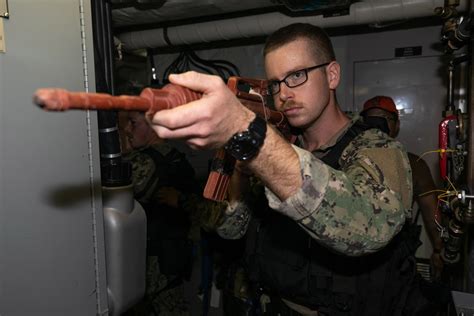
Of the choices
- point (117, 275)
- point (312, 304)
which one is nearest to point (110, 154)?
point (117, 275)

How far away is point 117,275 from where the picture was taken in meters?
1.09

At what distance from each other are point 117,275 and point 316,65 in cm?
100

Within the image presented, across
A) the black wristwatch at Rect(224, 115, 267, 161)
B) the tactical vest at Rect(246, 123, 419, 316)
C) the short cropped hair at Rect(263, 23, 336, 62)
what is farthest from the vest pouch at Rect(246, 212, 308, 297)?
the black wristwatch at Rect(224, 115, 267, 161)

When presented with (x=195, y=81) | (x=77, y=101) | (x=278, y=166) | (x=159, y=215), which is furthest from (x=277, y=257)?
(x=159, y=215)

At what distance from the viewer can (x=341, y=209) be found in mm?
847

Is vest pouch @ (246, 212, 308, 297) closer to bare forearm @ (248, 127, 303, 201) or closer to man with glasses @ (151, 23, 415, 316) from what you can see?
man with glasses @ (151, 23, 415, 316)

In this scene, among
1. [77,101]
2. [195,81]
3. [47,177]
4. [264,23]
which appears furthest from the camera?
[264,23]

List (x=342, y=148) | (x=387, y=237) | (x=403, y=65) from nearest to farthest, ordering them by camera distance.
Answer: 1. (x=387, y=237)
2. (x=342, y=148)
3. (x=403, y=65)

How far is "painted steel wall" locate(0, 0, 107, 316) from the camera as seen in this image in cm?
80

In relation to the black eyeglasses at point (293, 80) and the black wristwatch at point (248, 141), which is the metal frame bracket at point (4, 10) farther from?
the black eyeglasses at point (293, 80)

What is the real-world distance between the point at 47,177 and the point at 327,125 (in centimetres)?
103

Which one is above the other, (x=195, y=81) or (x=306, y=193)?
(x=195, y=81)

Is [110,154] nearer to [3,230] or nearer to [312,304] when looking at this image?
[3,230]

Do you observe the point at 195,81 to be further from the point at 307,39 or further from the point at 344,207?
the point at 307,39
